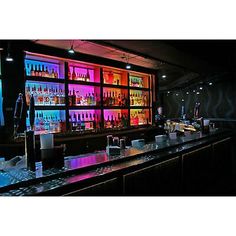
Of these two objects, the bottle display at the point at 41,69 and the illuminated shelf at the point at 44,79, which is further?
the bottle display at the point at 41,69

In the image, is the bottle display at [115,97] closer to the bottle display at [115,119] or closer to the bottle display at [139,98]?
the bottle display at [115,119]

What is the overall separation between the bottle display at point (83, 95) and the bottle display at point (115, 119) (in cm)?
51

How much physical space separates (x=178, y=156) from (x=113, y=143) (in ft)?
2.94

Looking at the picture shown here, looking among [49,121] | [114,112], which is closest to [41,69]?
[49,121]

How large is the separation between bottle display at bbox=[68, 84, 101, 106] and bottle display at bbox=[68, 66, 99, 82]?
Answer: 0.16 m

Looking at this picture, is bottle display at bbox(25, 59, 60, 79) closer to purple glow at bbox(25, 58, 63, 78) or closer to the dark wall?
purple glow at bbox(25, 58, 63, 78)

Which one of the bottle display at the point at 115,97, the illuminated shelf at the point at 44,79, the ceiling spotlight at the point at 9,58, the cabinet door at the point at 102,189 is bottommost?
the cabinet door at the point at 102,189

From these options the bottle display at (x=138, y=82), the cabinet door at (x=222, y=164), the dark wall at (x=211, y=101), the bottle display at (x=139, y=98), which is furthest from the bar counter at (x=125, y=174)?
the dark wall at (x=211, y=101)

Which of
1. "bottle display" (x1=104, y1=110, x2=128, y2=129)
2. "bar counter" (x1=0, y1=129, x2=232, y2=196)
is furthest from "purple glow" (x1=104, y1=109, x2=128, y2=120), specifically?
"bar counter" (x1=0, y1=129, x2=232, y2=196)

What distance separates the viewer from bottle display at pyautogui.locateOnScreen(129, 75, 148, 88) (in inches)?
230

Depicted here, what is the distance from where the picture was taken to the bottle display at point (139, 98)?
5.81 metres

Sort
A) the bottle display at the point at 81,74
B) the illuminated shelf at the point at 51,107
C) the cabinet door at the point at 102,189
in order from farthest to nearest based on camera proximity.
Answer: the bottle display at the point at 81,74 → the illuminated shelf at the point at 51,107 → the cabinet door at the point at 102,189
